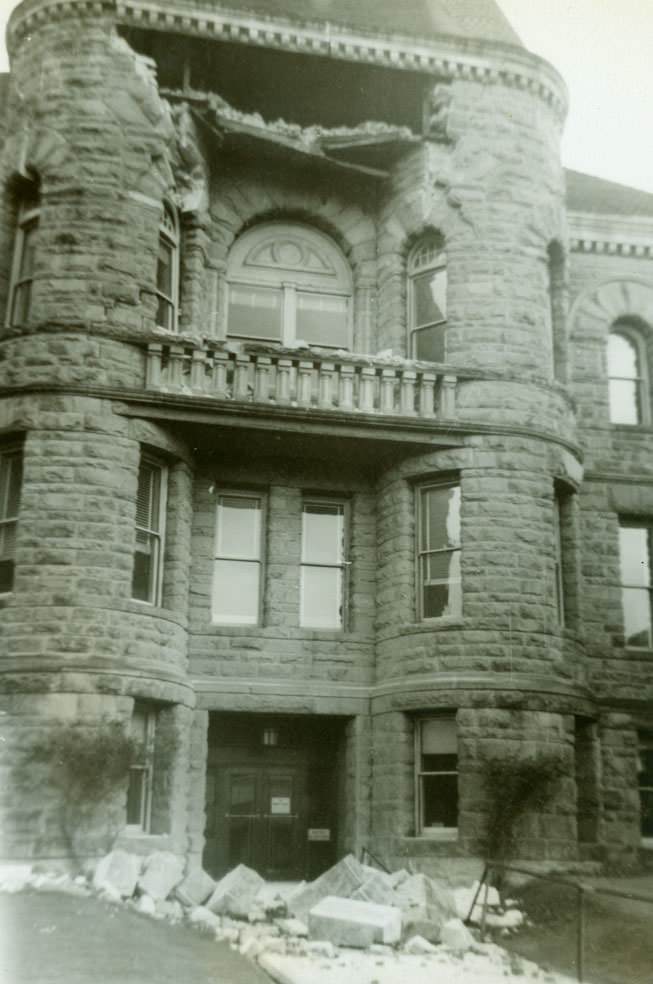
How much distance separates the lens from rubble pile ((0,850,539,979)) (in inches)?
498

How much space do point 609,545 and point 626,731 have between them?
9.73 ft

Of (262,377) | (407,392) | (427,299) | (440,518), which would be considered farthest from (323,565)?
(427,299)

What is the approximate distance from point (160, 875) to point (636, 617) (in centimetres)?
946

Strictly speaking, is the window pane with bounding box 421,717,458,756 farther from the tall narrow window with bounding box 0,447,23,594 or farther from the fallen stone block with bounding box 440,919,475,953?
the tall narrow window with bounding box 0,447,23,594

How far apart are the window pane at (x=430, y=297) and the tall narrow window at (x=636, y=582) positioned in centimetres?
474

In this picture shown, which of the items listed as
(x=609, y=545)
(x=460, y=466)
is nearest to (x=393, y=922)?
(x=460, y=466)

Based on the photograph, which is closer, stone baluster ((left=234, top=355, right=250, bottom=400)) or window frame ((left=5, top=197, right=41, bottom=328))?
stone baluster ((left=234, top=355, right=250, bottom=400))

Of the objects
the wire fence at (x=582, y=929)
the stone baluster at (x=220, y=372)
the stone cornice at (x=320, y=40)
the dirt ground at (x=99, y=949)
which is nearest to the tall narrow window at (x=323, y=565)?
the stone baluster at (x=220, y=372)

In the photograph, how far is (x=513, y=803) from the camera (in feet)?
55.3

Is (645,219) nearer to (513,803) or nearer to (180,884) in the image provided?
(513,803)

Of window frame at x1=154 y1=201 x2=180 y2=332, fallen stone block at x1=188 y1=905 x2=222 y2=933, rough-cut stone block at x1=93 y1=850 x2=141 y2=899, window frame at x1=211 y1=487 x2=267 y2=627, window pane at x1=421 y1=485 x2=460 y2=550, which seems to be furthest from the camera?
window frame at x1=154 y1=201 x2=180 y2=332

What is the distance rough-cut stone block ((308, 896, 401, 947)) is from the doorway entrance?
4.88 m

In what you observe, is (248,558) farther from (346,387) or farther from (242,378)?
(346,387)

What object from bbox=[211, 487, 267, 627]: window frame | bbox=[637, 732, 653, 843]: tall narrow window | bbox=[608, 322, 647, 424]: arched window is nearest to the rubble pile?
bbox=[211, 487, 267, 627]: window frame
